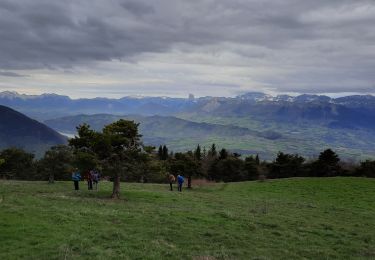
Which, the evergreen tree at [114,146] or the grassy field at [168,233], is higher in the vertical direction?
the evergreen tree at [114,146]

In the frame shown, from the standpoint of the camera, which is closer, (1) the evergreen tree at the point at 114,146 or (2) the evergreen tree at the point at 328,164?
(1) the evergreen tree at the point at 114,146

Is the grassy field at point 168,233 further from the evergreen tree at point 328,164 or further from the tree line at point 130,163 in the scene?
the evergreen tree at point 328,164

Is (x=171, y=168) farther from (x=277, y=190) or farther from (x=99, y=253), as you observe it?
(x=99, y=253)

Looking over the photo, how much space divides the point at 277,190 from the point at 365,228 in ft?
98.9

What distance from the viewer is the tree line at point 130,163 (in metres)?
39.4

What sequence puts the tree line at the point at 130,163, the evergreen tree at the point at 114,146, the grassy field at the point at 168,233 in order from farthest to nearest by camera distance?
the tree line at the point at 130,163 → the evergreen tree at the point at 114,146 → the grassy field at the point at 168,233

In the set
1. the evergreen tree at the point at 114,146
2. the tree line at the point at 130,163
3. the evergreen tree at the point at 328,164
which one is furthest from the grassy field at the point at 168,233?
the evergreen tree at the point at 328,164

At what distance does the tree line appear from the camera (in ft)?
129

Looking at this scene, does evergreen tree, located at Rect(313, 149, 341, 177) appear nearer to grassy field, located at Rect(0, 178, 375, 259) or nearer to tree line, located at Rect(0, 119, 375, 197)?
tree line, located at Rect(0, 119, 375, 197)

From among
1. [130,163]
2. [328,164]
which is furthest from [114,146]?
[328,164]

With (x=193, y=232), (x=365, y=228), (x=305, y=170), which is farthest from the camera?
(x=305, y=170)

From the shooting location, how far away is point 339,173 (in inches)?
4500

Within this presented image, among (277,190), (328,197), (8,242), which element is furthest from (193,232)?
(277,190)

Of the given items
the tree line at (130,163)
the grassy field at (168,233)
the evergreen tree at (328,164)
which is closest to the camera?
the grassy field at (168,233)
